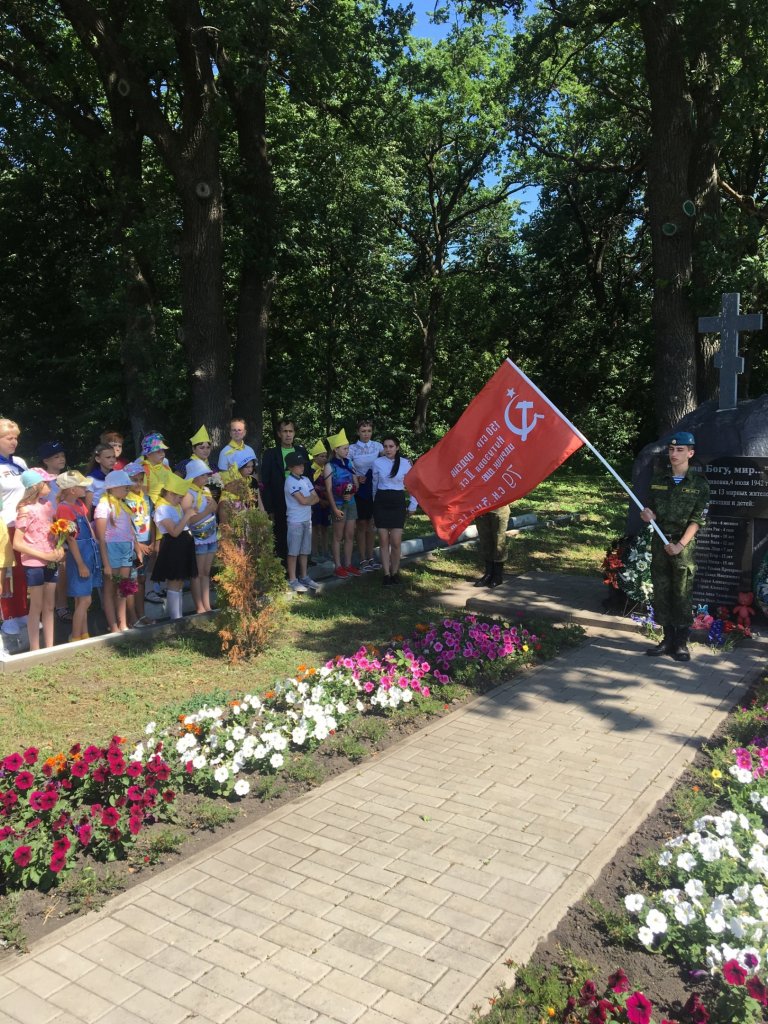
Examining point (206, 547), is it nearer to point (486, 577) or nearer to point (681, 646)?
point (486, 577)

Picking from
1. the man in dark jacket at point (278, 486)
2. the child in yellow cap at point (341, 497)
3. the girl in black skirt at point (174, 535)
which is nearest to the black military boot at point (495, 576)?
the child in yellow cap at point (341, 497)

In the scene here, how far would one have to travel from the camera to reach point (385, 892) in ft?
12.6

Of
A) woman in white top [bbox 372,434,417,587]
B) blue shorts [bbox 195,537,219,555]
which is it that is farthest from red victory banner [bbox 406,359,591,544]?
blue shorts [bbox 195,537,219,555]

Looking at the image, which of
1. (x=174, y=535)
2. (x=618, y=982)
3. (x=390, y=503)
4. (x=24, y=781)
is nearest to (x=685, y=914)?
(x=618, y=982)

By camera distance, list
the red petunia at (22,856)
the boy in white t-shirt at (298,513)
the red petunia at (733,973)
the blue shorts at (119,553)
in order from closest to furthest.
Answer: the red petunia at (733,973) → the red petunia at (22,856) → the blue shorts at (119,553) → the boy in white t-shirt at (298,513)

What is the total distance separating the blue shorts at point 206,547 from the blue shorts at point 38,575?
1459mm

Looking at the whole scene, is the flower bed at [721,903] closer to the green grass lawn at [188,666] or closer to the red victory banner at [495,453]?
the red victory banner at [495,453]

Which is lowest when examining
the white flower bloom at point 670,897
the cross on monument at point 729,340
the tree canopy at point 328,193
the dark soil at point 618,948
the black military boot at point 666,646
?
the dark soil at point 618,948

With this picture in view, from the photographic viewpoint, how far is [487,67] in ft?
81.4

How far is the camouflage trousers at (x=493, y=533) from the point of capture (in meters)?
9.96

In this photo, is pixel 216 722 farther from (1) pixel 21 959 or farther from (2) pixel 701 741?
(2) pixel 701 741

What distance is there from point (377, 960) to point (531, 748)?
2.41m

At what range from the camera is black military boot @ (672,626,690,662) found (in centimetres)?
735

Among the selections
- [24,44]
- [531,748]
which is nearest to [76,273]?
[24,44]
